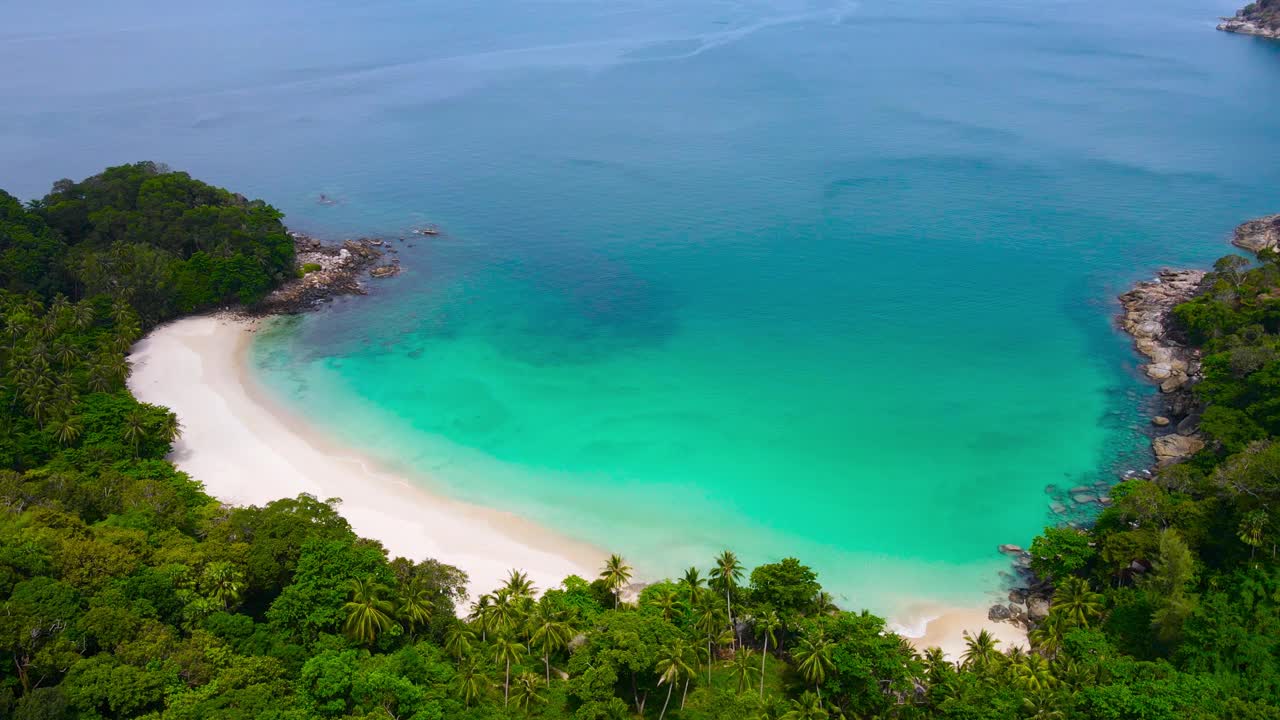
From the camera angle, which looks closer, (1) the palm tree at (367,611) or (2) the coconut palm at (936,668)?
(2) the coconut palm at (936,668)

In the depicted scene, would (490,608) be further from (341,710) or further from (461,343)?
(461,343)

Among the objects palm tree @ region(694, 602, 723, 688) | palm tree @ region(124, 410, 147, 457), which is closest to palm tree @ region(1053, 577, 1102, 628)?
palm tree @ region(694, 602, 723, 688)

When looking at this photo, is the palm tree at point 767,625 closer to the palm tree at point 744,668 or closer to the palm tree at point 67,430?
the palm tree at point 744,668

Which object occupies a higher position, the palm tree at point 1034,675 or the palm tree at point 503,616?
the palm tree at point 503,616

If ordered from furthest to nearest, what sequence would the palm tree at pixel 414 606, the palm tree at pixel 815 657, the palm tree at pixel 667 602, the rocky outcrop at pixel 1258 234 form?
1. the rocky outcrop at pixel 1258 234
2. the palm tree at pixel 667 602
3. the palm tree at pixel 414 606
4. the palm tree at pixel 815 657

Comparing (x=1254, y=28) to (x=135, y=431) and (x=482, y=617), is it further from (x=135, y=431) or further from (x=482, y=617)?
(x=135, y=431)

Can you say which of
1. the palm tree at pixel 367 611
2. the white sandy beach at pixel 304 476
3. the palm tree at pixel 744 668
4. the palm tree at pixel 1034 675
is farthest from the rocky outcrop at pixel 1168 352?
the palm tree at pixel 367 611

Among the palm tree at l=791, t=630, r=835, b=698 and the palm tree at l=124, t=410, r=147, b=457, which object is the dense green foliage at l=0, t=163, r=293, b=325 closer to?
the palm tree at l=124, t=410, r=147, b=457
